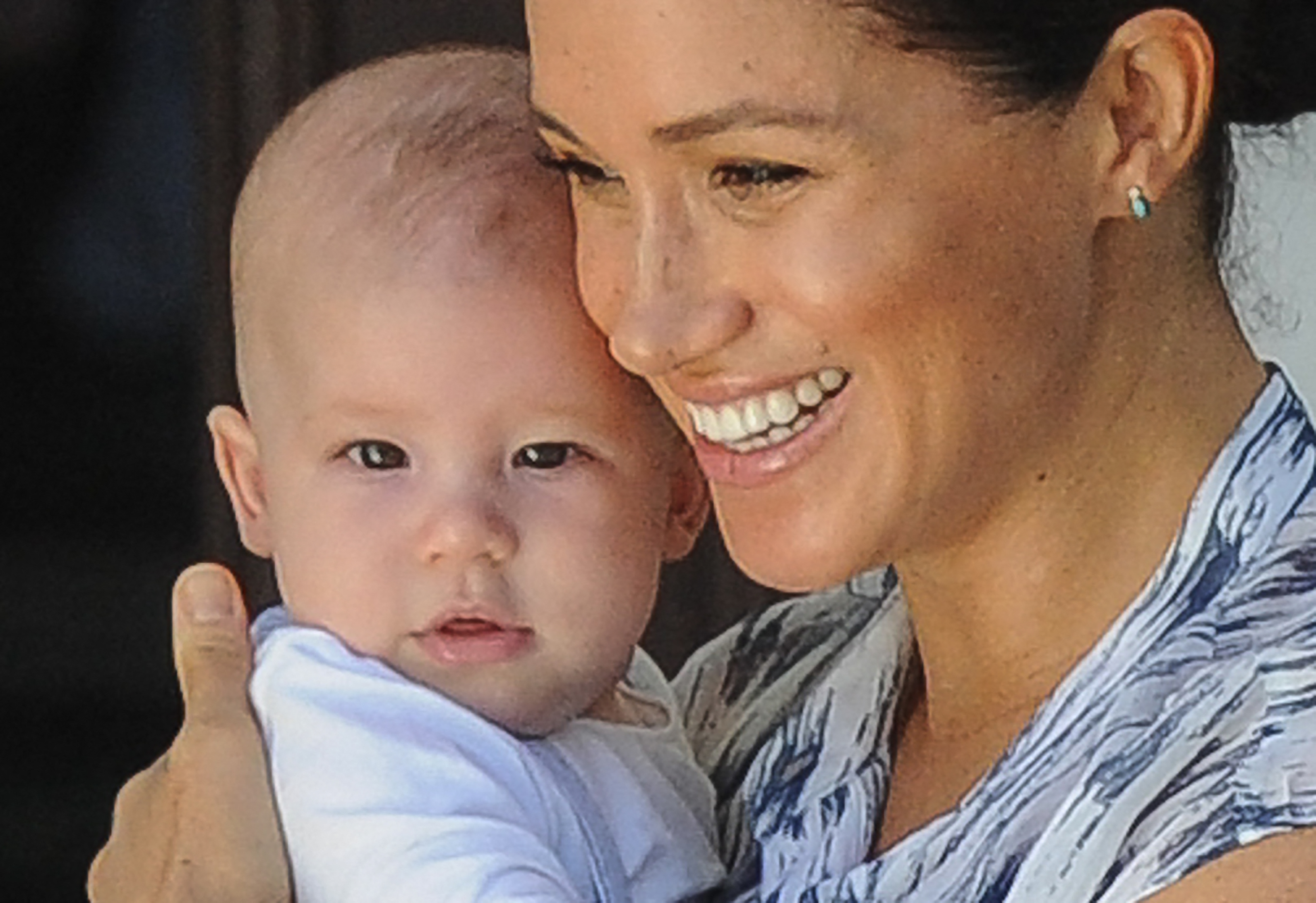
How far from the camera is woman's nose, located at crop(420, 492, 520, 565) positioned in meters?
1.12

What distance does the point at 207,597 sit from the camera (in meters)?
1.28

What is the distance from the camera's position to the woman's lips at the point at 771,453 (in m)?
1.06

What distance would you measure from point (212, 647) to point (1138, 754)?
511 mm

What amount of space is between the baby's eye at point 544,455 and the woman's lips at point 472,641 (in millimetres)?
77

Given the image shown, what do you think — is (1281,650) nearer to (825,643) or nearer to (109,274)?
(825,643)

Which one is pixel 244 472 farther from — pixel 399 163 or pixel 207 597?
pixel 399 163

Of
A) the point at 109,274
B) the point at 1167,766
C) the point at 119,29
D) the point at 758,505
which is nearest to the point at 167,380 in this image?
the point at 109,274

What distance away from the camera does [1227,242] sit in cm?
117

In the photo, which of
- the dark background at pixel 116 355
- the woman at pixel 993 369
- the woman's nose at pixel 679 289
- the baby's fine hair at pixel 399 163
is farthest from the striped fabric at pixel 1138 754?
the dark background at pixel 116 355

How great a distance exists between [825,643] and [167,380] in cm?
131

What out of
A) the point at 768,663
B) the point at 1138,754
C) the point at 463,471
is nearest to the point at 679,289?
the point at 463,471

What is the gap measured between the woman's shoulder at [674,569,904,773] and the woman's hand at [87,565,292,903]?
27 centimetres

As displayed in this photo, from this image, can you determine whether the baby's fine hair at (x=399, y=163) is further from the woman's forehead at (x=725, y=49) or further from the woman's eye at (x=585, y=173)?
the woman's forehead at (x=725, y=49)

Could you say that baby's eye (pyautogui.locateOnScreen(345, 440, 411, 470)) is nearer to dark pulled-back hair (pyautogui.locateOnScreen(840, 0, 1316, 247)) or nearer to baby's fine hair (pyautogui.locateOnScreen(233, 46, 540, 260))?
baby's fine hair (pyautogui.locateOnScreen(233, 46, 540, 260))
